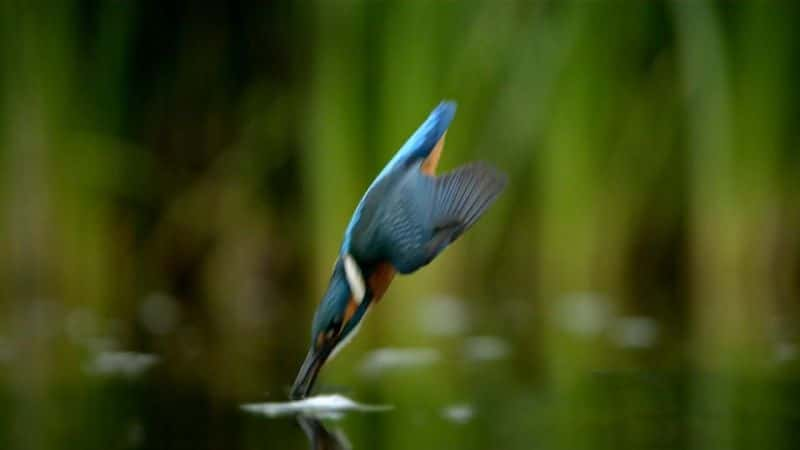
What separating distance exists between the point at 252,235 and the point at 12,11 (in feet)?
3.77

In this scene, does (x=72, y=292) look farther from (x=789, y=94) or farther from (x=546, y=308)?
(x=789, y=94)

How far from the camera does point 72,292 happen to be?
16.8 feet

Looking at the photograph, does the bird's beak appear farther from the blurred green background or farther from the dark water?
the blurred green background

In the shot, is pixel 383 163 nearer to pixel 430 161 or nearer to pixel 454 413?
pixel 454 413

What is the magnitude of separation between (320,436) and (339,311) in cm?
52

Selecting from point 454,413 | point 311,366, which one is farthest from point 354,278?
point 454,413

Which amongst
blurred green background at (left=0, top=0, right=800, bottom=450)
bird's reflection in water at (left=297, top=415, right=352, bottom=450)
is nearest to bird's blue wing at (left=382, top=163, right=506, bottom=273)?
bird's reflection in water at (left=297, top=415, right=352, bottom=450)

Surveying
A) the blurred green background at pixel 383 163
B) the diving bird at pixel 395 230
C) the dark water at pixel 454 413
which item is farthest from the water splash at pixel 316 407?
the blurred green background at pixel 383 163

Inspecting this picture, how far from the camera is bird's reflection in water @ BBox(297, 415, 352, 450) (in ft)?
8.30

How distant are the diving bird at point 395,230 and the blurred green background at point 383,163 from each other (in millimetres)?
1761

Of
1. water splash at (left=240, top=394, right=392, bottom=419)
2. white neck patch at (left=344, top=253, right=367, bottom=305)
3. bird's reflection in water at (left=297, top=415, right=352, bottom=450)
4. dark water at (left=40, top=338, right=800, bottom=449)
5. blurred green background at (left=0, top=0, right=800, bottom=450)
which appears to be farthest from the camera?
blurred green background at (left=0, top=0, right=800, bottom=450)

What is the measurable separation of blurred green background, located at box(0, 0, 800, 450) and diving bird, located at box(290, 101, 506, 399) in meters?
1.76

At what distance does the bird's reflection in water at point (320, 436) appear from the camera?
253 cm

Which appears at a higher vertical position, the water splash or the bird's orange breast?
the bird's orange breast
